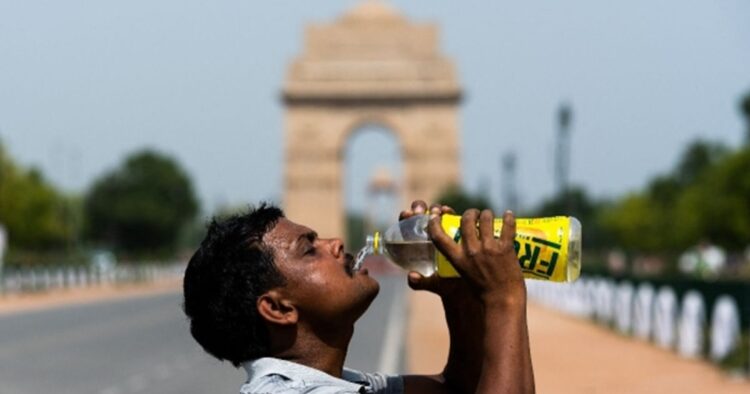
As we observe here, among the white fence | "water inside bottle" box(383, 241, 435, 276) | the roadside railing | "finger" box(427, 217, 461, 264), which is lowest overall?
the roadside railing

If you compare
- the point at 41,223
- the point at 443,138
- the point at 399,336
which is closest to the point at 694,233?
the point at 41,223

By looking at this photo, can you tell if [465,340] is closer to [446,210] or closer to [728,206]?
[446,210]

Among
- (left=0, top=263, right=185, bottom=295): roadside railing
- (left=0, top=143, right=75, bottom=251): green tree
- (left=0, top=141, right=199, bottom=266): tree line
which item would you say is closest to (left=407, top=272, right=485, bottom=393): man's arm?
(left=0, top=263, right=185, bottom=295): roadside railing

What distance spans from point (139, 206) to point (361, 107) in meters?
31.5

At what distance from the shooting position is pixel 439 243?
9.29ft

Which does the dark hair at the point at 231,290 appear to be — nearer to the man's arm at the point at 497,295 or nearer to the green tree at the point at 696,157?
the man's arm at the point at 497,295

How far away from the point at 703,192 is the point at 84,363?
193 ft

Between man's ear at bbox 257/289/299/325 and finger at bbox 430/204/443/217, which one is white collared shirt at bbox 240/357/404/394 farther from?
finger at bbox 430/204/443/217

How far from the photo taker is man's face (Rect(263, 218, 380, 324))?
3.02 metres

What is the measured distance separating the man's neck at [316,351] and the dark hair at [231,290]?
46 millimetres

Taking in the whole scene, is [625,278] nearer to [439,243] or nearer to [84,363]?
[84,363]

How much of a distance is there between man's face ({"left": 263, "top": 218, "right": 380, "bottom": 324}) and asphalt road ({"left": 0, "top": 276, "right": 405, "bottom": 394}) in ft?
26.7

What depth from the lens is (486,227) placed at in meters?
2.79

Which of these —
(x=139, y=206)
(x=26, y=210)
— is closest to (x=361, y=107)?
(x=139, y=206)
